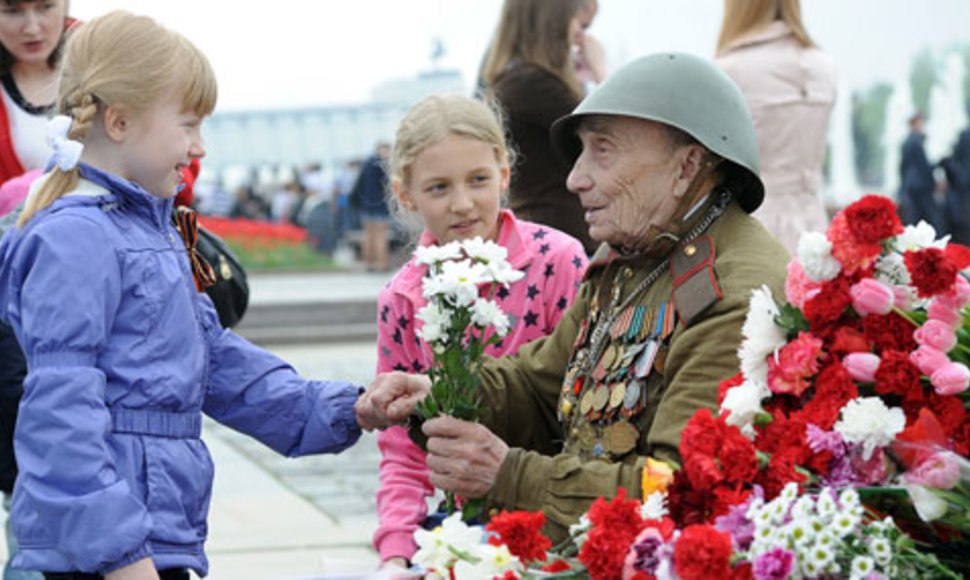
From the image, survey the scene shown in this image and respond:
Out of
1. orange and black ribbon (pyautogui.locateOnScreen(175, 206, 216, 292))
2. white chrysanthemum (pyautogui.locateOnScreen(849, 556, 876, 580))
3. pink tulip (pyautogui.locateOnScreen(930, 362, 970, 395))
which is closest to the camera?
white chrysanthemum (pyautogui.locateOnScreen(849, 556, 876, 580))

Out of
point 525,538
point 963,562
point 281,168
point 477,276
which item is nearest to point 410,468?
point 477,276

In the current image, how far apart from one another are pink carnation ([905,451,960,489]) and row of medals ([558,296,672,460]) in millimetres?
788

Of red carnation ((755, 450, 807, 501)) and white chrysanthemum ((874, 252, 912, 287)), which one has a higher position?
white chrysanthemum ((874, 252, 912, 287))

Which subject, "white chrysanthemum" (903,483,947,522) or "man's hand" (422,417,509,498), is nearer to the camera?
"white chrysanthemum" (903,483,947,522)

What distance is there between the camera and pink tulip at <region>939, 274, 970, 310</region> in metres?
2.51

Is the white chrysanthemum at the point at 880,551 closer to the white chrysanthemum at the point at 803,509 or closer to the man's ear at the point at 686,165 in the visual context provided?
the white chrysanthemum at the point at 803,509

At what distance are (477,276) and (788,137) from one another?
318 cm

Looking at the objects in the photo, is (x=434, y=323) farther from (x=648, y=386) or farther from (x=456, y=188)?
(x=456, y=188)

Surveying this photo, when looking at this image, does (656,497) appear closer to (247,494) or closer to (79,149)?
(79,149)

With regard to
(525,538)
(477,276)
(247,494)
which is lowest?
(247,494)

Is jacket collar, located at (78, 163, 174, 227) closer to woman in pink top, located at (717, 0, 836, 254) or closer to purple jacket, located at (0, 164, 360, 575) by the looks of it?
purple jacket, located at (0, 164, 360, 575)

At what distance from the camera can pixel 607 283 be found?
3393mm

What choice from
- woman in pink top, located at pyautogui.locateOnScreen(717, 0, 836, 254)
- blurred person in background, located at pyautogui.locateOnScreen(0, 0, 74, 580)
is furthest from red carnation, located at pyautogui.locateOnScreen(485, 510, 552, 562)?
woman in pink top, located at pyautogui.locateOnScreen(717, 0, 836, 254)

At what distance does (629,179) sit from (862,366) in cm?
85
